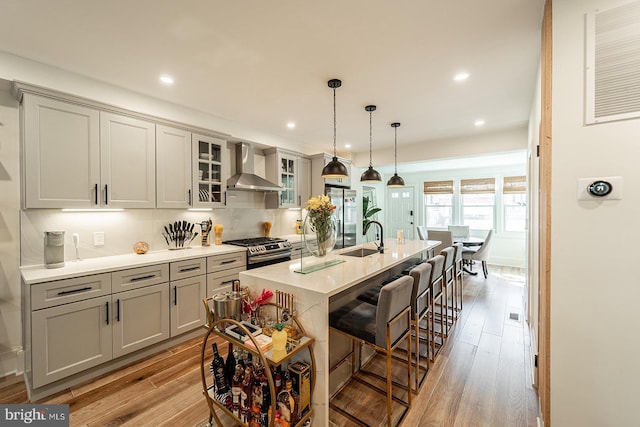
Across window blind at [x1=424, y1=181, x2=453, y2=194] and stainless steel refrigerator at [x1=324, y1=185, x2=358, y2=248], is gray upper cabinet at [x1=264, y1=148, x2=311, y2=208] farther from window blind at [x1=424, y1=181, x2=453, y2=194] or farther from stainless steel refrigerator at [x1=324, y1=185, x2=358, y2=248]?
window blind at [x1=424, y1=181, x2=453, y2=194]

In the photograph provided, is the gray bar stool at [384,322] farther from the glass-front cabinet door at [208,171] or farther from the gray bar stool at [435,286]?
the glass-front cabinet door at [208,171]

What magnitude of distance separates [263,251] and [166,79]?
223 centimetres

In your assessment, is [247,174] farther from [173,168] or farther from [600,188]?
[600,188]

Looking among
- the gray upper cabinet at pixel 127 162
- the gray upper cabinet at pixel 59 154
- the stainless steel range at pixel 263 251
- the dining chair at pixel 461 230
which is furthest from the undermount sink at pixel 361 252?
the dining chair at pixel 461 230

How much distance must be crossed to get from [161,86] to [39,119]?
3.39ft

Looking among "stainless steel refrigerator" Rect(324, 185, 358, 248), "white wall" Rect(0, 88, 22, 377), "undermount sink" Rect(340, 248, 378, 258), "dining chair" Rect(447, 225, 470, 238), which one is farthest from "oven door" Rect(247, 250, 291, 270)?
"dining chair" Rect(447, 225, 470, 238)

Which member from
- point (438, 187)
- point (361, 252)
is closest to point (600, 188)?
point (361, 252)

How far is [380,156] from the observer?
217 inches

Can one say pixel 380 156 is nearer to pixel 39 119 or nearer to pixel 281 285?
pixel 281 285

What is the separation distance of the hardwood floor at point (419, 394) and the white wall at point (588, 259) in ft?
2.16

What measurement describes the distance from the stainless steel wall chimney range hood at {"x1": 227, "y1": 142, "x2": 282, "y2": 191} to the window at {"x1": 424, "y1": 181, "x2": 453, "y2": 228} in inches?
219

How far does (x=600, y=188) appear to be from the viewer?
1274 millimetres

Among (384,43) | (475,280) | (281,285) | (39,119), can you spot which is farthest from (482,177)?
(39,119)

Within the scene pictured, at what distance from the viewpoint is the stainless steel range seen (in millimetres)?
3467
